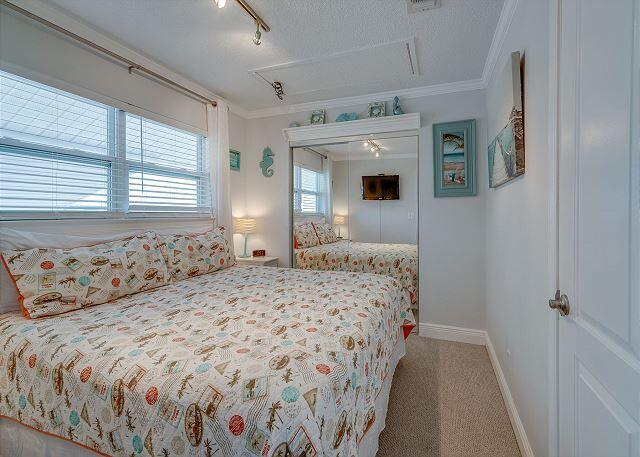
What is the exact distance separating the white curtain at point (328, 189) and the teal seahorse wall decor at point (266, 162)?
2.26 ft

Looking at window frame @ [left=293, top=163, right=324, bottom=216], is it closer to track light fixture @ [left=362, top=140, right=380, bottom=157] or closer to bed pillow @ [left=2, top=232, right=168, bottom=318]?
track light fixture @ [left=362, top=140, right=380, bottom=157]

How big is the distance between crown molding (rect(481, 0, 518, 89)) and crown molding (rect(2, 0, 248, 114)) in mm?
2698

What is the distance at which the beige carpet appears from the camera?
1.63m

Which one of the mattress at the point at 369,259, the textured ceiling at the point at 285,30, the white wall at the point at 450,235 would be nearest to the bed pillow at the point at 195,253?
the mattress at the point at 369,259

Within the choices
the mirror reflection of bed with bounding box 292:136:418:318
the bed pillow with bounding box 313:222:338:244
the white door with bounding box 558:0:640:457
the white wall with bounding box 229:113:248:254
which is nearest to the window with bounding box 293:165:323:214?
the mirror reflection of bed with bounding box 292:136:418:318

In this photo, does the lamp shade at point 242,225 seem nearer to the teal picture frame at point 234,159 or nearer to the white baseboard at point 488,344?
the teal picture frame at point 234,159

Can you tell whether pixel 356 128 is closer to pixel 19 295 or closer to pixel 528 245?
pixel 528 245

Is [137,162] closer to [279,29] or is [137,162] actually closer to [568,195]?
[279,29]

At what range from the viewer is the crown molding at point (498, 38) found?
1.82 metres

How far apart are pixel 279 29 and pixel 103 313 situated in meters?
2.17

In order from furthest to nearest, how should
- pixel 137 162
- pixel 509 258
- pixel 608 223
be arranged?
pixel 137 162 → pixel 509 258 → pixel 608 223

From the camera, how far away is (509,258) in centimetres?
197

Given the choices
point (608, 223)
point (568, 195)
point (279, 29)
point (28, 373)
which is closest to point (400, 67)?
point (279, 29)

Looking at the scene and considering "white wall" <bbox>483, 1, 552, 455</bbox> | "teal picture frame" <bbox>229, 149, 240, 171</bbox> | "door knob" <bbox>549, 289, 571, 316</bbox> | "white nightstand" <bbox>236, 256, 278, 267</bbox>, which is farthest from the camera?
"teal picture frame" <bbox>229, 149, 240, 171</bbox>
